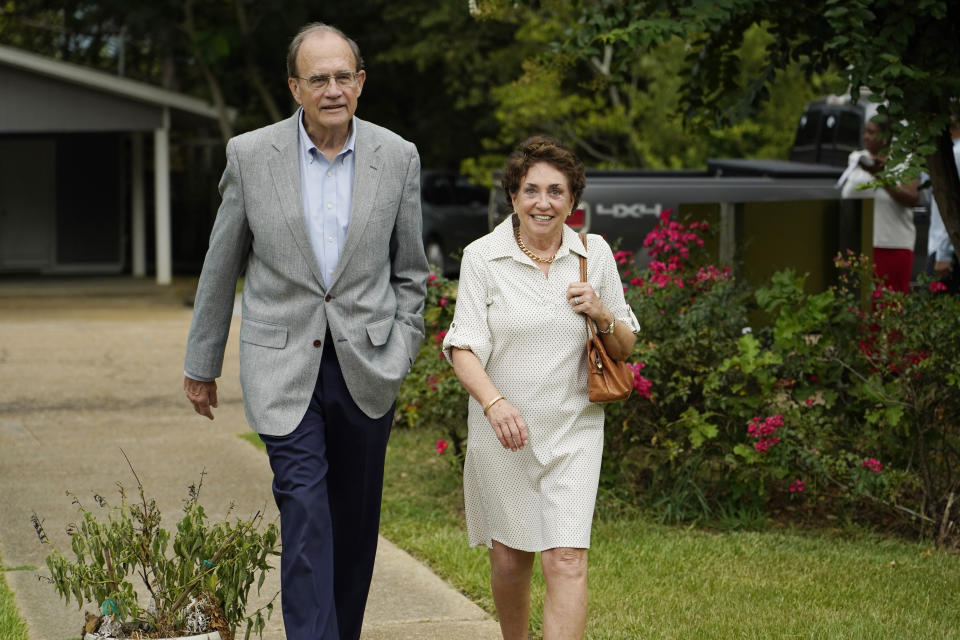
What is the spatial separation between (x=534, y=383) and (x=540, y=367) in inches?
2.0

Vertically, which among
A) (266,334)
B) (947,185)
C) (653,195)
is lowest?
(266,334)

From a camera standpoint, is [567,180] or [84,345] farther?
Answer: [84,345]

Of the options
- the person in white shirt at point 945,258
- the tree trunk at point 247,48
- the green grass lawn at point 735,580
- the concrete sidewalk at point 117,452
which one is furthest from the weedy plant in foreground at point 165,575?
the tree trunk at point 247,48

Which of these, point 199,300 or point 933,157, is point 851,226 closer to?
point 933,157

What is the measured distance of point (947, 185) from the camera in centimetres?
650

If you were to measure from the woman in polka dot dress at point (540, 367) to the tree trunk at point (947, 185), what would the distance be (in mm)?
3089

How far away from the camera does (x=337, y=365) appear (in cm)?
388

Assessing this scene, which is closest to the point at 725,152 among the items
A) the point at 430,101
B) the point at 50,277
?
the point at 430,101

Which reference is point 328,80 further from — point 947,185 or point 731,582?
point 947,185

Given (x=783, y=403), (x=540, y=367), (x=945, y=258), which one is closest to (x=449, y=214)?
(x=945, y=258)

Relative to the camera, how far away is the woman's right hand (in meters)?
3.74

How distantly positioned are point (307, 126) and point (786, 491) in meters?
3.81

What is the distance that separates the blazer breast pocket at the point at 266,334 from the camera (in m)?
3.81

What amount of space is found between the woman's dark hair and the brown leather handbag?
431 mm
